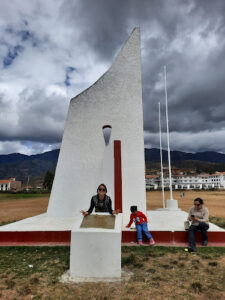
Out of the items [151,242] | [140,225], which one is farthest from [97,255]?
[151,242]

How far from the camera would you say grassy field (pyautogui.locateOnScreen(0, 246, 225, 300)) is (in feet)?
9.37

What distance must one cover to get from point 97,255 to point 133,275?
2.25ft

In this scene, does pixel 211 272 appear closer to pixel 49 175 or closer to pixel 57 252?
pixel 57 252

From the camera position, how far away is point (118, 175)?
20.8 feet

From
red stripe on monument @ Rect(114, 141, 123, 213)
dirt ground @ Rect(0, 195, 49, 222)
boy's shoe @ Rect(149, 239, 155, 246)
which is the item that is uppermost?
red stripe on monument @ Rect(114, 141, 123, 213)

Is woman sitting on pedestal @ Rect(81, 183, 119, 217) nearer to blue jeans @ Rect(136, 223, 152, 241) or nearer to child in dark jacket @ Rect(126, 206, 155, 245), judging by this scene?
child in dark jacket @ Rect(126, 206, 155, 245)

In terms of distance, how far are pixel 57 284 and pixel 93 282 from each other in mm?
515

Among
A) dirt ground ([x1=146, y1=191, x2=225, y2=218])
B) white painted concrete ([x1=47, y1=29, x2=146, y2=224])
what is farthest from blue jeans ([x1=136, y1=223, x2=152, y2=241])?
dirt ground ([x1=146, y1=191, x2=225, y2=218])

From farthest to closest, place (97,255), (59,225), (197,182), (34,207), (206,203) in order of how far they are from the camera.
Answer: (197,182) → (206,203) → (34,207) → (59,225) → (97,255)

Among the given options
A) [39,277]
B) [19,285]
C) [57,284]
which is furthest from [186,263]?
[19,285]

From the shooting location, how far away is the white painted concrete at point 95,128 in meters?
7.26

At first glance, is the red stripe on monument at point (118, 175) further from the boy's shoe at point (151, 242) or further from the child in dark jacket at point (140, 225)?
the boy's shoe at point (151, 242)

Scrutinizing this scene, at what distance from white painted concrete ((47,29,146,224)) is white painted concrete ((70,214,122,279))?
3.87 m

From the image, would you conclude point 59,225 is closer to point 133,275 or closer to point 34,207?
point 133,275
